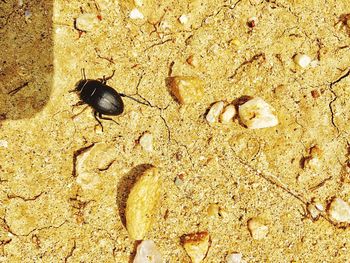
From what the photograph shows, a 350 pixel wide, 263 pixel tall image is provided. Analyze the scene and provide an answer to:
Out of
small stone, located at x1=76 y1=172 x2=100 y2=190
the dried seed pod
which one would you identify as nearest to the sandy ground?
small stone, located at x1=76 y1=172 x2=100 y2=190

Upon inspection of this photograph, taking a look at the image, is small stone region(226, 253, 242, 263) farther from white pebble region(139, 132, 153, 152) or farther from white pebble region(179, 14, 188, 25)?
white pebble region(179, 14, 188, 25)

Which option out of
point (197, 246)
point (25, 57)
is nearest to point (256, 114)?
point (197, 246)

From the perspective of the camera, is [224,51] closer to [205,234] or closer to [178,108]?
[178,108]

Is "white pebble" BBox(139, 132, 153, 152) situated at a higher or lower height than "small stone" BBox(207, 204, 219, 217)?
higher

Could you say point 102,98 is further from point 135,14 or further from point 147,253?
point 147,253

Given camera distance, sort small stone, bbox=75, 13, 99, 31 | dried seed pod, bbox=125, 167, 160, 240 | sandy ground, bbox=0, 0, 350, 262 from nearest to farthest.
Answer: dried seed pod, bbox=125, 167, 160, 240 < sandy ground, bbox=0, 0, 350, 262 < small stone, bbox=75, 13, 99, 31

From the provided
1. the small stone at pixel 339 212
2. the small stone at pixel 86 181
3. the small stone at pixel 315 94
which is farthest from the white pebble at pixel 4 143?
the small stone at pixel 339 212

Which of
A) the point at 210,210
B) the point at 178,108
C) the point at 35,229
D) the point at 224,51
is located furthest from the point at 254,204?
the point at 35,229

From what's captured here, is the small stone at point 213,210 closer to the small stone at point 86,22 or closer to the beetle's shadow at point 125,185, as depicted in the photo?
the beetle's shadow at point 125,185
